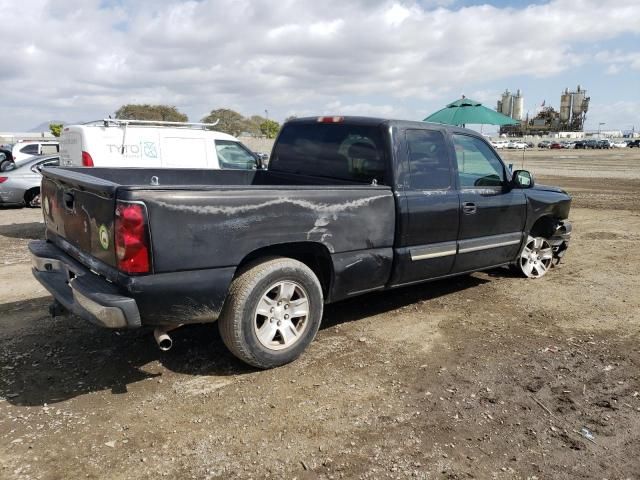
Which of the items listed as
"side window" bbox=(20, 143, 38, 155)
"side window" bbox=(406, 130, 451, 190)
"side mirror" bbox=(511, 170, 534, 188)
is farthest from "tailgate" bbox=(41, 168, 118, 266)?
"side window" bbox=(20, 143, 38, 155)

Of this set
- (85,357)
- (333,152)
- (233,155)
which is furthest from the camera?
(233,155)

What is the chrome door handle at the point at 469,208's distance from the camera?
4.99 meters

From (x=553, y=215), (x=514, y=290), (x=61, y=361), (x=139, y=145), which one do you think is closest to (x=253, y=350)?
(x=61, y=361)

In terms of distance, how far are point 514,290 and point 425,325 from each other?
1.71m

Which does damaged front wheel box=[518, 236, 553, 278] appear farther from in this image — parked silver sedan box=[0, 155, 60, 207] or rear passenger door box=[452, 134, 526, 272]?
parked silver sedan box=[0, 155, 60, 207]

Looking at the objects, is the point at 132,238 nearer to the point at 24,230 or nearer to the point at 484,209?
the point at 484,209

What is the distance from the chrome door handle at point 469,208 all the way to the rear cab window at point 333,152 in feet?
3.30

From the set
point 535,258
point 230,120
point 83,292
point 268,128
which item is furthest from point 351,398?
point 268,128

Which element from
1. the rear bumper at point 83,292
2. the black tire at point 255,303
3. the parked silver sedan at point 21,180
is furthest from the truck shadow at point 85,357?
the parked silver sedan at point 21,180

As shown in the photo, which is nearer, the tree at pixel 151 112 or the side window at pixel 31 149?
the side window at pixel 31 149

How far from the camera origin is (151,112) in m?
59.3

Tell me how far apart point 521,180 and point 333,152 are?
221 centimetres

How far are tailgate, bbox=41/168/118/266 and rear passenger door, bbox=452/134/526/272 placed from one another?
3.16 meters

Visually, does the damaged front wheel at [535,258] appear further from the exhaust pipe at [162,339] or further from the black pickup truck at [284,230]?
the exhaust pipe at [162,339]
